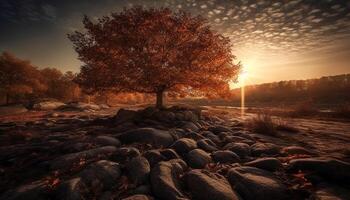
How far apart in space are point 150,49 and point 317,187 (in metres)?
9.48

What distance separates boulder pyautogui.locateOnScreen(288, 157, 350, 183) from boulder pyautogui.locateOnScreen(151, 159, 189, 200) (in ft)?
9.31

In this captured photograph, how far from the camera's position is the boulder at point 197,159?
570cm

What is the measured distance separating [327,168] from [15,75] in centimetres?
5179

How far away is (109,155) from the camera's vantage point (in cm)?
592

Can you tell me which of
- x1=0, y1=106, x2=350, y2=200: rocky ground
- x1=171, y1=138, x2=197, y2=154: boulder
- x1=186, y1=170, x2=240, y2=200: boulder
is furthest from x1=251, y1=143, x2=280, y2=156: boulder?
x1=186, y1=170, x2=240, y2=200: boulder

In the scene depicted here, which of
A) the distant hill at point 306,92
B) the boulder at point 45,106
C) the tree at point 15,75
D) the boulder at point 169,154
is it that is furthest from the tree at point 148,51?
the tree at point 15,75

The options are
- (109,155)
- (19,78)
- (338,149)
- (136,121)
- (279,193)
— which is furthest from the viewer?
(19,78)

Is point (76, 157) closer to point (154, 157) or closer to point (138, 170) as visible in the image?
point (138, 170)

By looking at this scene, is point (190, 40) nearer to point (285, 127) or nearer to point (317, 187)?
point (285, 127)

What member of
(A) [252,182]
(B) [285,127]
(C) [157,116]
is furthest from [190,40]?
(A) [252,182]

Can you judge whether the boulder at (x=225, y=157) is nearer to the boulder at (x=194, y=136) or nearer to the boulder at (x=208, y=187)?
the boulder at (x=208, y=187)

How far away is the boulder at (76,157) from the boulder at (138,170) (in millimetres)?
1169

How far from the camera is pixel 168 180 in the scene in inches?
176

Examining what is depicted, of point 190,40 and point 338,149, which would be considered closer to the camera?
point 338,149
